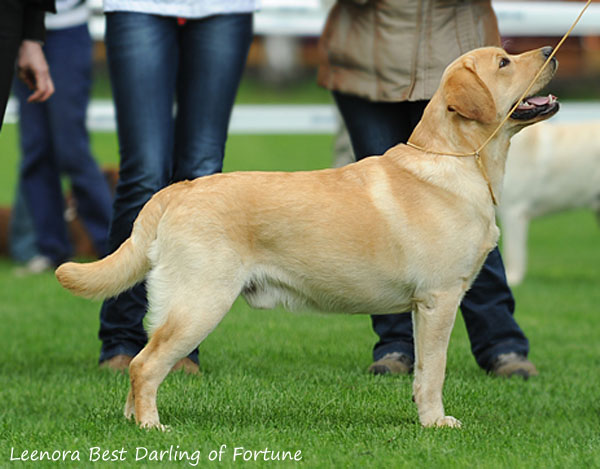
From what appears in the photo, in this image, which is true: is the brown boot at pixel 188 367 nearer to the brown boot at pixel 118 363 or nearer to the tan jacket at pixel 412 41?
the brown boot at pixel 118 363

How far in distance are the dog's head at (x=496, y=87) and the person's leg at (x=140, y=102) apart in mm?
1292

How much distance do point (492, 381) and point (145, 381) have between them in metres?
1.68

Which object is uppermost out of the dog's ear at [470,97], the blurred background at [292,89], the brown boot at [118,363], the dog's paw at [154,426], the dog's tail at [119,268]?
the dog's ear at [470,97]

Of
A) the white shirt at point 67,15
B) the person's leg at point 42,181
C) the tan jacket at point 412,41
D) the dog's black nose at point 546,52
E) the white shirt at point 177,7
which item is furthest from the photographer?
the person's leg at point 42,181

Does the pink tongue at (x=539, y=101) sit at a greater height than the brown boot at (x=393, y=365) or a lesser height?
greater

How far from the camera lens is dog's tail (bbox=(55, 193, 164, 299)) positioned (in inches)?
131

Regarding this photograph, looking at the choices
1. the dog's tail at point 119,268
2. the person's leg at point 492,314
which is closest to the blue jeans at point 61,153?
the person's leg at point 492,314

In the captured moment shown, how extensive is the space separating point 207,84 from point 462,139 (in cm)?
125

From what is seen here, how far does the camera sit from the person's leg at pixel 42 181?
7.04m

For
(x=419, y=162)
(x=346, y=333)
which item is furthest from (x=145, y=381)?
(x=346, y=333)

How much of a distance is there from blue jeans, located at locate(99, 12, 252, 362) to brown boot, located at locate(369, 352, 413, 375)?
3.85 ft

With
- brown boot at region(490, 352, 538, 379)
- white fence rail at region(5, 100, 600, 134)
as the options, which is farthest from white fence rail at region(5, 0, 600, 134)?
brown boot at region(490, 352, 538, 379)

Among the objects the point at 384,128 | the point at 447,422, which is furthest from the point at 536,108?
the point at 447,422

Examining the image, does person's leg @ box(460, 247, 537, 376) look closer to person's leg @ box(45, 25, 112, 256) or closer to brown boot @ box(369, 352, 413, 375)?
brown boot @ box(369, 352, 413, 375)
